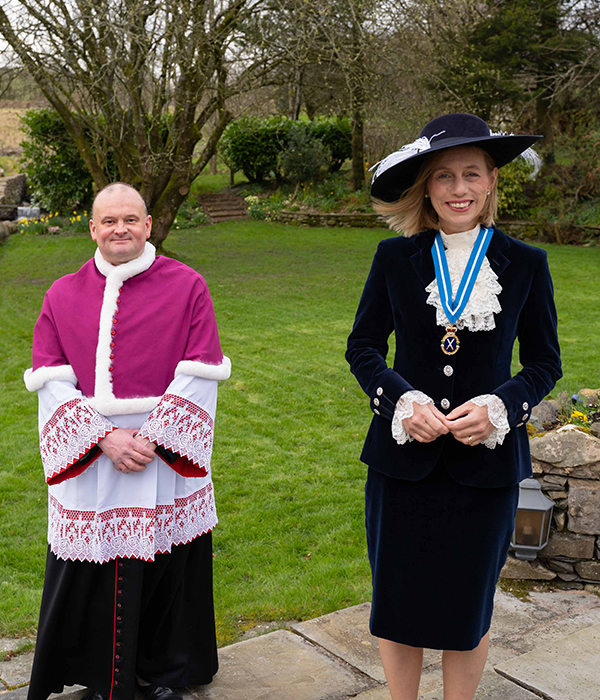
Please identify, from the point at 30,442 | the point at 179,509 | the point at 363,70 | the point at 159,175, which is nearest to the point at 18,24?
the point at 159,175

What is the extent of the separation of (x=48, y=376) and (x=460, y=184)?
57.5 inches

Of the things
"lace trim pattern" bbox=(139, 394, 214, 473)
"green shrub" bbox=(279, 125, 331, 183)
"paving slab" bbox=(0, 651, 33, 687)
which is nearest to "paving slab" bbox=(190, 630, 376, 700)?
"paving slab" bbox=(0, 651, 33, 687)

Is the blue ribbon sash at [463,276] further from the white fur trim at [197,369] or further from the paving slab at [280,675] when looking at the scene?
the paving slab at [280,675]

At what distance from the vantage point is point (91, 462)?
7.89 ft

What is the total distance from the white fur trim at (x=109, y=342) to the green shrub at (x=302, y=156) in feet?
56.8

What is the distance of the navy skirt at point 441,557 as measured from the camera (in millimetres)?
2080

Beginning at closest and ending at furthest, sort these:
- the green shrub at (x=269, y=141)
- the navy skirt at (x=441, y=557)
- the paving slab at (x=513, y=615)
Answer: the navy skirt at (x=441, y=557) < the paving slab at (x=513, y=615) < the green shrub at (x=269, y=141)

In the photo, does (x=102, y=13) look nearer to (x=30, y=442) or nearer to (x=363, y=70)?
(x=363, y=70)

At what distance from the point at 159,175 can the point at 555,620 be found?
392 inches

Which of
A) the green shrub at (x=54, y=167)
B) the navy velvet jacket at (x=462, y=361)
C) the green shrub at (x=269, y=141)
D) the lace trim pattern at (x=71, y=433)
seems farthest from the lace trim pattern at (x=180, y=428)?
the green shrub at (x=269, y=141)

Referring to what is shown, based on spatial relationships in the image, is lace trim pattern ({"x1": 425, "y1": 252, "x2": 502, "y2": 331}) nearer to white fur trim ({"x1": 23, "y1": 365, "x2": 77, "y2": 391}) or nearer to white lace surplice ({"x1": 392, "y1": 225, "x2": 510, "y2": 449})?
white lace surplice ({"x1": 392, "y1": 225, "x2": 510, "y2": 449})

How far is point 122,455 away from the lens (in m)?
2.35

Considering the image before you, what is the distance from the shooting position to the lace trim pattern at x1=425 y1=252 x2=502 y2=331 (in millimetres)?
2078

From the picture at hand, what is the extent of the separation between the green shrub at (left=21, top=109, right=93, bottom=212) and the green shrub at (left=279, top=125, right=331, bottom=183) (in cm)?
528
